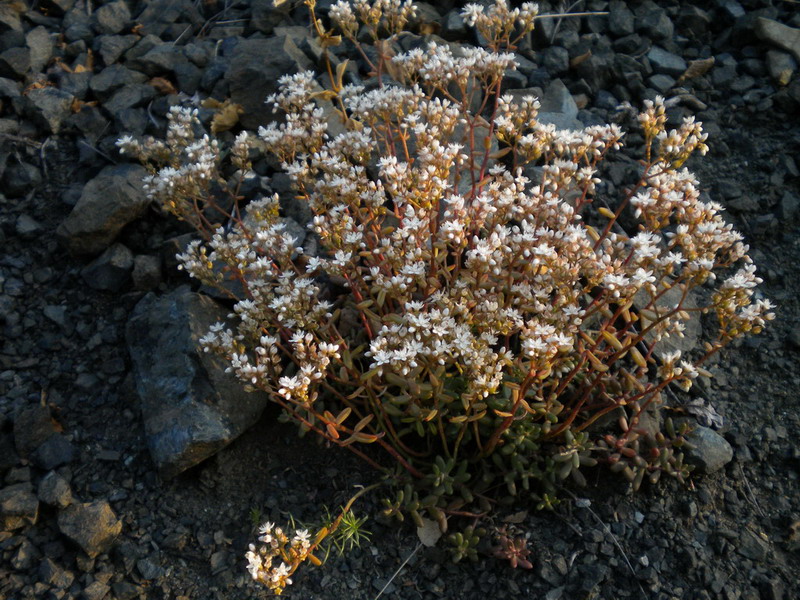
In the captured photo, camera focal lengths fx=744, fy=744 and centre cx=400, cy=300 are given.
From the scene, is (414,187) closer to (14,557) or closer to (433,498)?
(433,498)

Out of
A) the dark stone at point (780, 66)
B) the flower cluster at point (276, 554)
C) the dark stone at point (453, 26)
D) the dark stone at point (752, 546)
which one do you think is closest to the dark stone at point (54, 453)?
the flower cluster at point (276, 554)

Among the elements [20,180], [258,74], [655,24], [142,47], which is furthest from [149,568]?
[655,24]

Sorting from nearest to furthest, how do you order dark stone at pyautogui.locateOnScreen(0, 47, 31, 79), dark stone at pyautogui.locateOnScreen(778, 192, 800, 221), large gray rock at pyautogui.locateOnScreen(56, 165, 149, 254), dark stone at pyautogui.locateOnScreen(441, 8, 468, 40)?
1. large gray rock at pyautogui.locateOnScreen(56, 165, 149, 254)
2. dark stone at pyautogui.locateOnScreen(778, 192, 800, 221)
3. dark stone at pyautogui.locateOnScreen(0, 47, 31, 79)
4. dark stone at pyautogui.locateOnScreen(441, 8, 468, 40)

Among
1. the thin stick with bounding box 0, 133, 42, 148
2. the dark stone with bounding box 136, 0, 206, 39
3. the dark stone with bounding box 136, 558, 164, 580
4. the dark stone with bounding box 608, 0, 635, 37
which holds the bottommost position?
the dark stone with bounding box 136, 558, 164, 580

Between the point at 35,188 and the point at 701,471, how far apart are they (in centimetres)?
457

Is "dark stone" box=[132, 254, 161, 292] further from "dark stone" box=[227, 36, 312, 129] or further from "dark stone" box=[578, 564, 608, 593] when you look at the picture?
"dark stone" box=[578, 564, 608, 593]

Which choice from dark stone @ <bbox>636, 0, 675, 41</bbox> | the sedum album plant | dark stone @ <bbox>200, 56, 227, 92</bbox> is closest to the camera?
the sedum album plant

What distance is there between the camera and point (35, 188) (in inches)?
201

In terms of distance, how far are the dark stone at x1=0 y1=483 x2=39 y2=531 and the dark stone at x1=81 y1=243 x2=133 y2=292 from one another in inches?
54.8

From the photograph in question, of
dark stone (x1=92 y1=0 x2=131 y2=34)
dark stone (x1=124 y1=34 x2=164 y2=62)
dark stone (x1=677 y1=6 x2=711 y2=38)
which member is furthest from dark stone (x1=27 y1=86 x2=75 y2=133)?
dark stone (x1=677 y1=6 x2=711 y2=38)

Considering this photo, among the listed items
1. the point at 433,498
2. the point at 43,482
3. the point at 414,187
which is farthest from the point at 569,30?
the point at 43,482

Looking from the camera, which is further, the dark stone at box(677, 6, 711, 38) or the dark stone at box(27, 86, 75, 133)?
the dark stone at box(677, 6, 711, 38)

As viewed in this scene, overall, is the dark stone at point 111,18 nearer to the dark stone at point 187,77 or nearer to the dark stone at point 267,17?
the dark stone at point 187,77

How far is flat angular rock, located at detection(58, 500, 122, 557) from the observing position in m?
3.67
